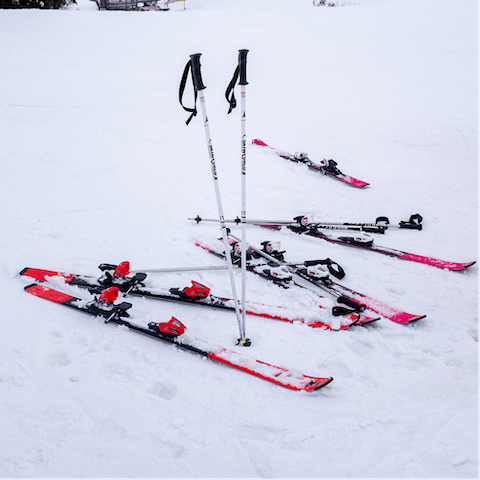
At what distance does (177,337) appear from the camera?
3545 millimetres

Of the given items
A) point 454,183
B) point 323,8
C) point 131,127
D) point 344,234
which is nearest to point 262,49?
point 323,8

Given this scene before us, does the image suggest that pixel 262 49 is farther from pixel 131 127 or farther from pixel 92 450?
pixel 92 450

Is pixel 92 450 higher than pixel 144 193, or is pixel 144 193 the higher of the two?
pixel 144 193

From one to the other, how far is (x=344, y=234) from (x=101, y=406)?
4.20 meters

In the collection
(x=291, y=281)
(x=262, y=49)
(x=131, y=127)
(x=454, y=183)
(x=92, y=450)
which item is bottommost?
(x=92, y=450)

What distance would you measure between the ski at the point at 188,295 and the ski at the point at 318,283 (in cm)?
31

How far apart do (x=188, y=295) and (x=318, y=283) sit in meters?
1.56

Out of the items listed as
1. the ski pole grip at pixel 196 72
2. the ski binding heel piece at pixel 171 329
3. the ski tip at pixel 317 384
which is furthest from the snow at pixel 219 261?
the ski pole grip at pixel 196 72

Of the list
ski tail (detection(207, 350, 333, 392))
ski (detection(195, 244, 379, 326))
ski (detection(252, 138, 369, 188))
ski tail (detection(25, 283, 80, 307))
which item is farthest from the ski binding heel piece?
ski (detection(252, 138, 369, 188))

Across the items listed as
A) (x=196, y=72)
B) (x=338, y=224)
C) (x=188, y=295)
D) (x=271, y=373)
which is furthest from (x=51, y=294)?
(x=338, y=224)

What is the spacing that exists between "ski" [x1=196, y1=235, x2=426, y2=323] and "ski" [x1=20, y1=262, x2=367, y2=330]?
0.31 m

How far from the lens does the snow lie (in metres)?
2.65

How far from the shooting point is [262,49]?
15.9 metres

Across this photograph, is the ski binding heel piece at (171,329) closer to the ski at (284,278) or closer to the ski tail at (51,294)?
the ski tail at (51,294)
